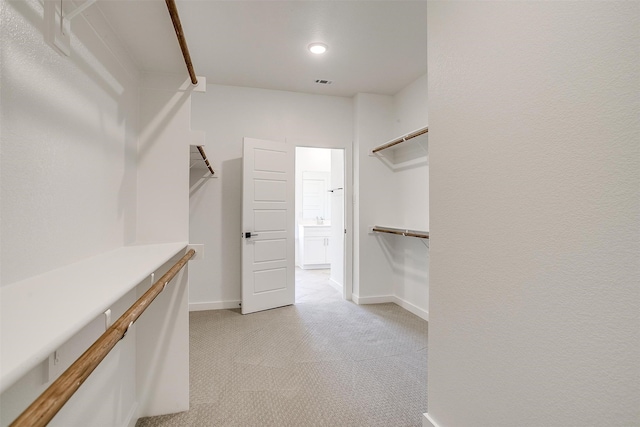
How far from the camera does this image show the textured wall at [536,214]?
82 cm

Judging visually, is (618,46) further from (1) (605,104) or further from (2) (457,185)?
(2) (457,185)

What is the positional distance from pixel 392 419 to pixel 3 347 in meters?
1.86

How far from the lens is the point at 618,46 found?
819 millimetres

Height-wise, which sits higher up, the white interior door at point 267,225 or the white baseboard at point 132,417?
the white interior door at point 267,225

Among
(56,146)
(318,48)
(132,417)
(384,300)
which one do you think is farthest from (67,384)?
(384,300)

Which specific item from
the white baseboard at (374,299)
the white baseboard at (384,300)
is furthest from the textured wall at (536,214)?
the white baseboard at (374,299)

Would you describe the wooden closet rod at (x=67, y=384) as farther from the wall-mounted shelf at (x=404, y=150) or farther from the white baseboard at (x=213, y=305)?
the white baseboard at (x=213, y=305)

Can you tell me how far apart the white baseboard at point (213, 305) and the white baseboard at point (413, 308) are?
2.00 metres

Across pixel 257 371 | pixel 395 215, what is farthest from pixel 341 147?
pixel 257 371

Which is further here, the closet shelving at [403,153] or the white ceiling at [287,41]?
the closet shelving at [403,153]

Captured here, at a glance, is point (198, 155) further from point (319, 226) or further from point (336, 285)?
point (319, 226)

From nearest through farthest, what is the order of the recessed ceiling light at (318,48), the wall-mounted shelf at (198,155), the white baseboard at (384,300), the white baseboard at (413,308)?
the wall-mounted shelf at (198,155)
the recessed ceiling light at (318,48)
the white baseboard at (413,308)
the white baseboard at (384,300)

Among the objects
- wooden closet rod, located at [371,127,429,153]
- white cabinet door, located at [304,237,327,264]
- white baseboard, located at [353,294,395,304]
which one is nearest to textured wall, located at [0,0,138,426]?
wooden closet rod, located at [371,127,429,153]

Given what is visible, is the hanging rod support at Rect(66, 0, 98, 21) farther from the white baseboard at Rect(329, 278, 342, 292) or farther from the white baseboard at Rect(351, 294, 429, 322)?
the white baseboard at Rect(329, 278, 342, 292)
